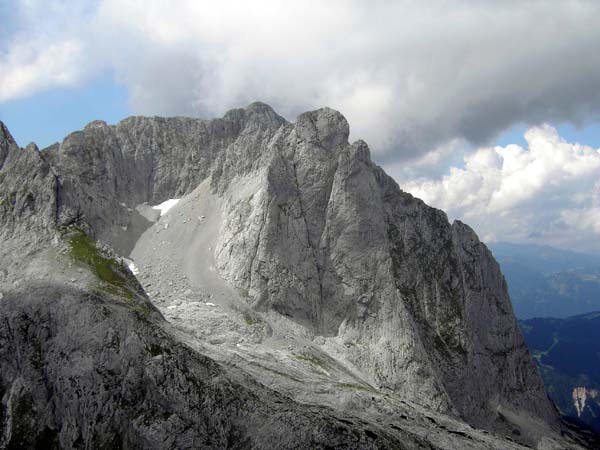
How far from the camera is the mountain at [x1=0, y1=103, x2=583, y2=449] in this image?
38969 millimetres

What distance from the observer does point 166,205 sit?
105312 mm

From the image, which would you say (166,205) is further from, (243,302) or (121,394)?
(121,394)

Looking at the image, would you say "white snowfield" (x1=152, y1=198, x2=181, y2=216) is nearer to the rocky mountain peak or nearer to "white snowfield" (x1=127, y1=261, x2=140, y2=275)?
"white snowfield" (x1=127, y1=261, x2=140, y2=275)

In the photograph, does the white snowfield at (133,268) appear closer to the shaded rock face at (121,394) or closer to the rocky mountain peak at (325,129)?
the shaded rock face at (121,394)

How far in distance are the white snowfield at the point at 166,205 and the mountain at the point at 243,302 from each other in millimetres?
702

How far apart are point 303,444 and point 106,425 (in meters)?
17.4

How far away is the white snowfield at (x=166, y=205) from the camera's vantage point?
10269 centimetres

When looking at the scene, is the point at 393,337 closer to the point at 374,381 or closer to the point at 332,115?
the point at 374,381

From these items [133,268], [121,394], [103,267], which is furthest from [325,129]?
[121,394]

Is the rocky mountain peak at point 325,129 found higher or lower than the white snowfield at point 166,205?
higher

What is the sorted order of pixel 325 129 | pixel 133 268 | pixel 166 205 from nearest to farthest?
Answer: pixel 133 268 → pixel 325 129 → pixel 166 205

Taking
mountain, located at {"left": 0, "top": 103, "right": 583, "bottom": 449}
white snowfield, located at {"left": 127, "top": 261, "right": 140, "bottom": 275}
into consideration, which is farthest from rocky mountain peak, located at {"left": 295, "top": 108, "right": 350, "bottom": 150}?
white snowfield, located at {"left": 127, "top": 261, "right": 140, "bottom": 275}

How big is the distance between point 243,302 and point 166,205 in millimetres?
39781

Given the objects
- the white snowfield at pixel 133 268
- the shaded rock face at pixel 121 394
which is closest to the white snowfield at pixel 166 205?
the white snowfield at pixel 133 268
